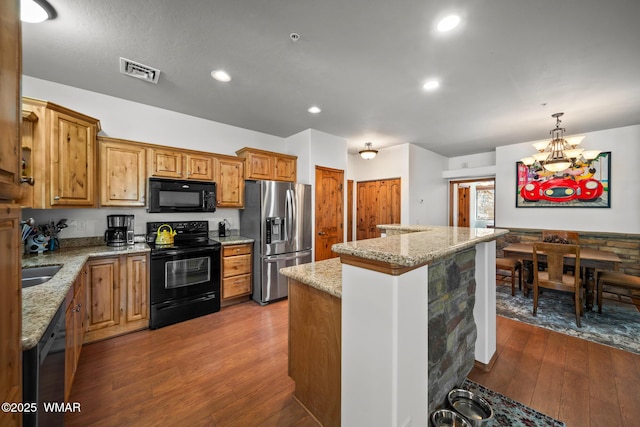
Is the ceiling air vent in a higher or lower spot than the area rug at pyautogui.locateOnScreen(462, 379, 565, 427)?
higher

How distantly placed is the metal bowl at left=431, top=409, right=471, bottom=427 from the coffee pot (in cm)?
323

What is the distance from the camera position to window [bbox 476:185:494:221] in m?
8.80

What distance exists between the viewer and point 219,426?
1.61 metres

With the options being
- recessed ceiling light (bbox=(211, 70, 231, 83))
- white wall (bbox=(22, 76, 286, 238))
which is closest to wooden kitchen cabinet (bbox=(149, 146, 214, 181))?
white wall (bbox=(22, 76, 286, 238))

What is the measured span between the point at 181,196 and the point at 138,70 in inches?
59.0

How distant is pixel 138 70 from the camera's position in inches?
97.8

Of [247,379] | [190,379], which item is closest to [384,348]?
[247,379]

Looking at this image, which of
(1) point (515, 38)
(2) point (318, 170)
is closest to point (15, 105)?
(1) point (515, 38)

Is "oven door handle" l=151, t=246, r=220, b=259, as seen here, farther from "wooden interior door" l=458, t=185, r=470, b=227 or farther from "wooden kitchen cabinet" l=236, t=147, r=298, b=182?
"wooden interior door" l=458, t=185, r=470, b=227

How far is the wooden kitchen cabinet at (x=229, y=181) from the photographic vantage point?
3725 mm

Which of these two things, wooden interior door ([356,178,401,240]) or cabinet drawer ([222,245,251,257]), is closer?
cabinet drawer ([222,245,251,257])

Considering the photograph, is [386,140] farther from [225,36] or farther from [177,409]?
[177,409]

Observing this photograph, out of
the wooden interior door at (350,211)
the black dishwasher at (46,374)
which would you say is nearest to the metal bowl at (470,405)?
the black dishwasher at (46,374)

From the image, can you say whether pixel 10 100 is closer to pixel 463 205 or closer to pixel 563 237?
pixel 563 237
